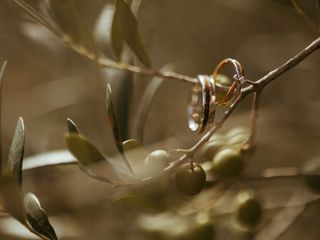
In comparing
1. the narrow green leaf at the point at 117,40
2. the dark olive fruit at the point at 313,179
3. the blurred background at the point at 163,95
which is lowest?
the dark olive fruit at the point at 313,179

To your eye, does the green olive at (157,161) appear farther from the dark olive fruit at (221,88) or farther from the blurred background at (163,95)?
the blurred background at (163,95)

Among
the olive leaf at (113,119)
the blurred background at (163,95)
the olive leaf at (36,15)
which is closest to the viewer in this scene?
the olive leaf at (113,119)

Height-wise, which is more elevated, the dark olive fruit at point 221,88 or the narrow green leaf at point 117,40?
the narrow green leaf at point 117,40

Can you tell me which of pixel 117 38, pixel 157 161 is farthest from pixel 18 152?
pixel 117 38

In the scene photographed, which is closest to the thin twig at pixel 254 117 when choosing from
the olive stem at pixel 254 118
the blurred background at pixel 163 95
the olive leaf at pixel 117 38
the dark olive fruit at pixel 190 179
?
the olive stem at pixel 254 118

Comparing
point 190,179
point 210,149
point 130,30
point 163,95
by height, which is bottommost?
point 190,179

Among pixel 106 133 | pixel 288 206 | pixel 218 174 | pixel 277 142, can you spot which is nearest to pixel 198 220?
pixel 218 174

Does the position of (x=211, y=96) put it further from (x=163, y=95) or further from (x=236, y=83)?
(x=163, y=95)

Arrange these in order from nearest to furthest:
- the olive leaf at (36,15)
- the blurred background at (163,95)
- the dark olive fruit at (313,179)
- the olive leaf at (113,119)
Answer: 1. the olive leaf at (113,119)
2. the olive leaf at (36,15)
3. the dark olive fruit at (313,179)
4. the blurred background at (163,95)
